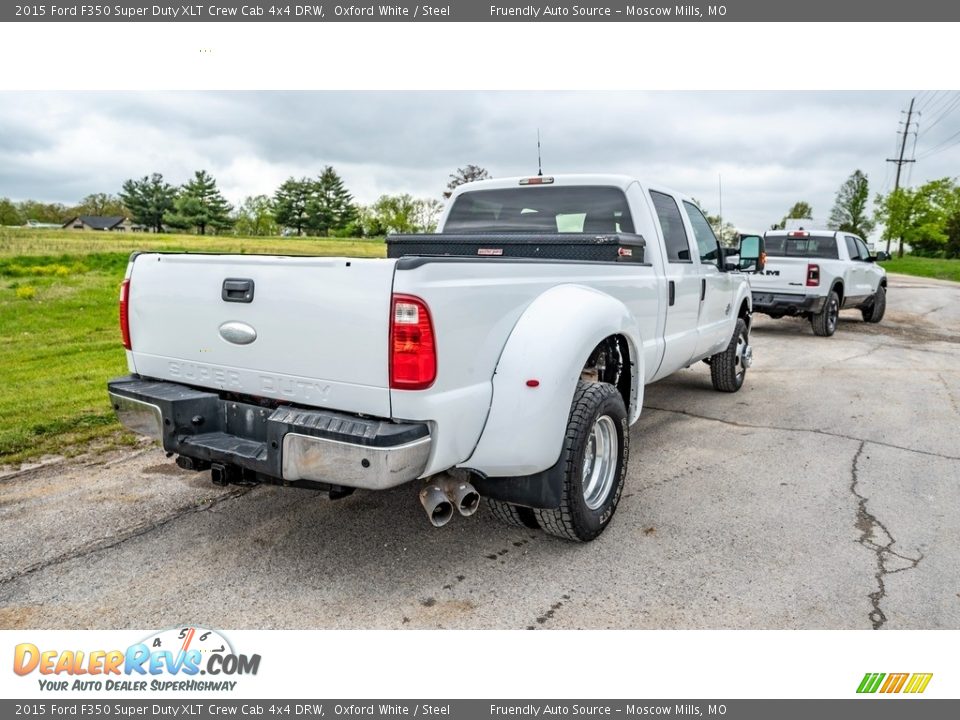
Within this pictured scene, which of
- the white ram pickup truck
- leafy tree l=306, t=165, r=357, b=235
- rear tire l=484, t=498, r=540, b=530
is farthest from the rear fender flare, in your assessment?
leafy tree l=306, t=165, r=357, b=235

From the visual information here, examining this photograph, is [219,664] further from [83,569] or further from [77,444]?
[77,444]

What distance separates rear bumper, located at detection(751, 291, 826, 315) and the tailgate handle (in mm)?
10716

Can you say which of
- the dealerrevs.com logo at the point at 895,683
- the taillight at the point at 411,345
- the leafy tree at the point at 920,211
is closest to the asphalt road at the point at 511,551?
the dealerrevs.com logo at the point at 895,683

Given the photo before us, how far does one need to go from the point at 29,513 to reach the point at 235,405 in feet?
5.68

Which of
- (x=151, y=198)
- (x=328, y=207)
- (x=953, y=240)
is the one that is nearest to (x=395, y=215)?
(x=328, y=207)

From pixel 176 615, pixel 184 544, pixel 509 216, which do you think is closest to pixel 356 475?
pixel 176 615

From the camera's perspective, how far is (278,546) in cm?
355

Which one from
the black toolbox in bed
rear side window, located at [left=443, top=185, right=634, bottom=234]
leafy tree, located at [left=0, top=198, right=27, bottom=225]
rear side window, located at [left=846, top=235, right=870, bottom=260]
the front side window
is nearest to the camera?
the black toolbox in bed

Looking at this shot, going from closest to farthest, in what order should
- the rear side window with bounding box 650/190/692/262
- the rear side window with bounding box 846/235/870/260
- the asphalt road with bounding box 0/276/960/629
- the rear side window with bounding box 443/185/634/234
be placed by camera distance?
the asphalt road with bounding box 0/276/960/629, the rear side window with bounding box 443/185/634/234, the rear side window with bounding box 650/190/692/262, the rear side window with bounding box 846/235/870/260

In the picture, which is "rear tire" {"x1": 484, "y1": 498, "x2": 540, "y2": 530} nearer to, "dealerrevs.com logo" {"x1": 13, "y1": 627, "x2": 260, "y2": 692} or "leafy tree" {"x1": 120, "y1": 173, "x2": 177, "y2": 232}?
"dealerrevs.com logo" {"x1": 13, "y1": 627, "x2": 260, "y2": 692}

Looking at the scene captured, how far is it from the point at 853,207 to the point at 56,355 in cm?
6866

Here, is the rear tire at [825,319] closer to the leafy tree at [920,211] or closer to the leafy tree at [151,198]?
the leafy tree at [920,211]

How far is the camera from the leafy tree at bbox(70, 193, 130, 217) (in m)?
98.9

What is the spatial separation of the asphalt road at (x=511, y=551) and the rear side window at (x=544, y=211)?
1.77 metres
